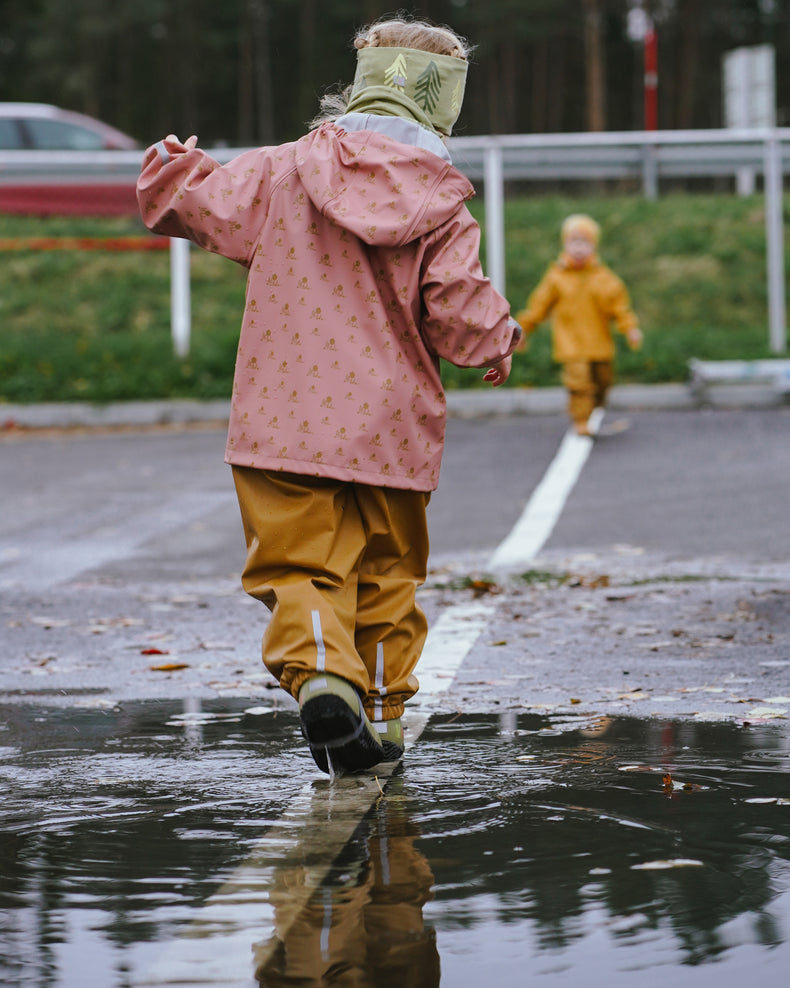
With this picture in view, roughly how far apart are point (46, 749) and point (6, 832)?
2.72 ft

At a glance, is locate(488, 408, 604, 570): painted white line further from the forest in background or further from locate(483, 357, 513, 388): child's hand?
the forest in background

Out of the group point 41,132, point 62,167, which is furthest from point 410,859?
point 41,132

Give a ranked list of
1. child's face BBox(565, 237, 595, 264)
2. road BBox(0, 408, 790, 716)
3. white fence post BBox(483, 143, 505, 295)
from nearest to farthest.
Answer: road BBox(0, 408, 790, 716) → child's face BBox(565, 237, 595, 264) → white fence post BBox(483, 143, 505, 295)

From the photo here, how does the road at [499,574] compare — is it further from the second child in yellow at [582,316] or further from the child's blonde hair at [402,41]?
the child's blonde hair at [402,41]

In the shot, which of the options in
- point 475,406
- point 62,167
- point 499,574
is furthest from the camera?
point 62,167

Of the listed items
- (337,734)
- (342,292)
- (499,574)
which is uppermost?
(342,292)

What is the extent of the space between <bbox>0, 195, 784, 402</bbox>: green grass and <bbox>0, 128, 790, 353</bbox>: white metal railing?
0.52 metres

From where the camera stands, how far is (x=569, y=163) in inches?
667

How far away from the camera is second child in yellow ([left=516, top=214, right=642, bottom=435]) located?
40.0 ft

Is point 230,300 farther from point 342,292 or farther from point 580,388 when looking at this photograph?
point 342,292

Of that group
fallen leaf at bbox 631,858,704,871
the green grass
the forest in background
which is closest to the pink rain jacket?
fallen leaf at bbox 631,858,704,871

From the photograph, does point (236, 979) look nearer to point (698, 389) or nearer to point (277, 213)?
point (277, 213)

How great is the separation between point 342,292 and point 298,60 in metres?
50.8

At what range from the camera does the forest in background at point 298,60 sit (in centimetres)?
4631
